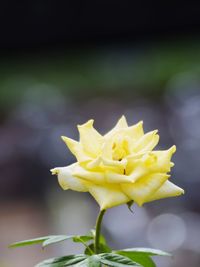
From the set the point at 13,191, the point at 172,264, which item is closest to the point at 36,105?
the point at 13,191

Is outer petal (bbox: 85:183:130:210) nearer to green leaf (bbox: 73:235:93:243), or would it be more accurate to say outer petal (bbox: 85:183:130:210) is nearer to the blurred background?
green leaf (bbox: 73:235:93:243)

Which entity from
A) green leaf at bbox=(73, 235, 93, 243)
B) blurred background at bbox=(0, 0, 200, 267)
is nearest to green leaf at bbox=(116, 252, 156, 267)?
green leaf at bbox=(73, 235, 93, 243)

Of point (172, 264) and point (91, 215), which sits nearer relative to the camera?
point (172, 264)

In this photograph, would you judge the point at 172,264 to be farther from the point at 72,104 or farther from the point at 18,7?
the point at 18,7

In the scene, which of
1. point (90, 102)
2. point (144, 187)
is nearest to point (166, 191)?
point (144, 187)

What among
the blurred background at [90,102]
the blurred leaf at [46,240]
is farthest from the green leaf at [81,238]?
the blurred background at [90,102]

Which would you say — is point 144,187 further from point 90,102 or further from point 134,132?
point 90,102
